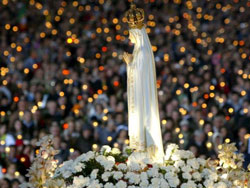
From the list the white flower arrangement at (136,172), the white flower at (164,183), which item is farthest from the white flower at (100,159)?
the white flower at (164,183)

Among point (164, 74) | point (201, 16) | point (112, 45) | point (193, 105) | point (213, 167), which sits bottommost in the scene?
point (213, 167)

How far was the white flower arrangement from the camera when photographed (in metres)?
6.24

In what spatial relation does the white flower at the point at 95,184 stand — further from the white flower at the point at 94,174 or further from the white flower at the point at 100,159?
the white flower at the point at 100,159

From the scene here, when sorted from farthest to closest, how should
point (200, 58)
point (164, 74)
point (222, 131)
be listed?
point (200, 58), point (164, 74), point (222, 131)

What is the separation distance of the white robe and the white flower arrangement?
16 cm

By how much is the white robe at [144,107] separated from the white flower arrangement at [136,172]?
156 mm

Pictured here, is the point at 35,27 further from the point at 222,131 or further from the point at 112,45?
the point at 222,131

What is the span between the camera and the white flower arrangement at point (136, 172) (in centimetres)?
624

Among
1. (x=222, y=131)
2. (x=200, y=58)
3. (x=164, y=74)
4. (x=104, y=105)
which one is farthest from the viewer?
(x=200, y=58)

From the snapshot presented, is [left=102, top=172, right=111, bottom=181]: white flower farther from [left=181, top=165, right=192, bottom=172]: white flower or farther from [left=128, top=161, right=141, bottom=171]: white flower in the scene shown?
[left=181, top=165, right=192, bottom=172]: white flower

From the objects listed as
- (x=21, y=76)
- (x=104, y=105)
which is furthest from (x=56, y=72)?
(x=104, y=105)

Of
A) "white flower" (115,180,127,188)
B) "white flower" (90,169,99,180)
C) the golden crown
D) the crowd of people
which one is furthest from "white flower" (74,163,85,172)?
the crowd of people

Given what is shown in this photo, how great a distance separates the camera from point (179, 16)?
747 inches

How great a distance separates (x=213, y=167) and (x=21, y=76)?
8.38 meters
